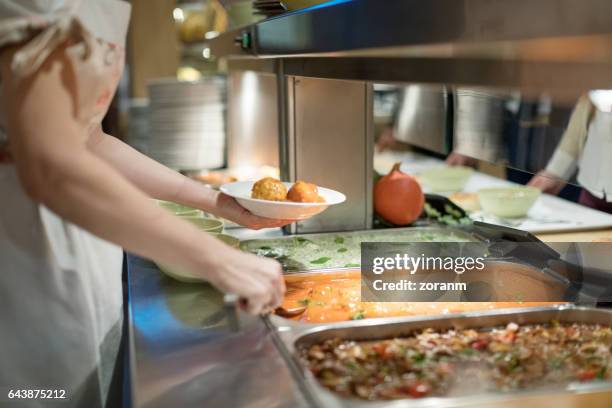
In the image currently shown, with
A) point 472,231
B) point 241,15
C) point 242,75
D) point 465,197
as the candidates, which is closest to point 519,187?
point 465,197

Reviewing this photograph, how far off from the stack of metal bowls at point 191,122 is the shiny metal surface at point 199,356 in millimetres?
1784

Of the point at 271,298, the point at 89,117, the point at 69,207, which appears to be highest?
the point at 89,117

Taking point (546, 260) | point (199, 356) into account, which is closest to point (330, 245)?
point (546, 260)

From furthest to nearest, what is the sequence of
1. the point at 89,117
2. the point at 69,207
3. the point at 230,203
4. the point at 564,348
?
the point at 230,203 < the point at 564,348 < the point at 89,117 < the point at 69,207

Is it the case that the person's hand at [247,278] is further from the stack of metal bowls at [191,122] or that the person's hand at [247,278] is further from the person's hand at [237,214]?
the stack of metal bowls at [191,122]

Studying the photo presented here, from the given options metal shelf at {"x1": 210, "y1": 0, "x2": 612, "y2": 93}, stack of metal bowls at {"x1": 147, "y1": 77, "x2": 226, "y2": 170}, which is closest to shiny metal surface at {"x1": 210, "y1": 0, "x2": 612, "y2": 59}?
metal shelf at {"x1": 210, "y1": 0, "x2": 612, "y2": 93}

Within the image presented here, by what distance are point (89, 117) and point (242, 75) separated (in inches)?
74.8

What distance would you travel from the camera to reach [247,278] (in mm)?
922

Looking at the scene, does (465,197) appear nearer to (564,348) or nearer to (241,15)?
(241,15)

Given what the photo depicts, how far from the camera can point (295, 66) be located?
1.52m

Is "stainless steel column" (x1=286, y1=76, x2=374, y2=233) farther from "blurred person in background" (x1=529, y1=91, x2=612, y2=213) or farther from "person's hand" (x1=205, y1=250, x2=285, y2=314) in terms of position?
"person's hand" (x1=205, y1=250, x2=285, y2=314)

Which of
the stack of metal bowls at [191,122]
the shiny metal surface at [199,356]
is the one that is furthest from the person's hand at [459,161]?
the shiny metal surface at [199,356]

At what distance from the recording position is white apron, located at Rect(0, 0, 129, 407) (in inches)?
44.6

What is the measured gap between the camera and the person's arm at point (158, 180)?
132 centimetres
